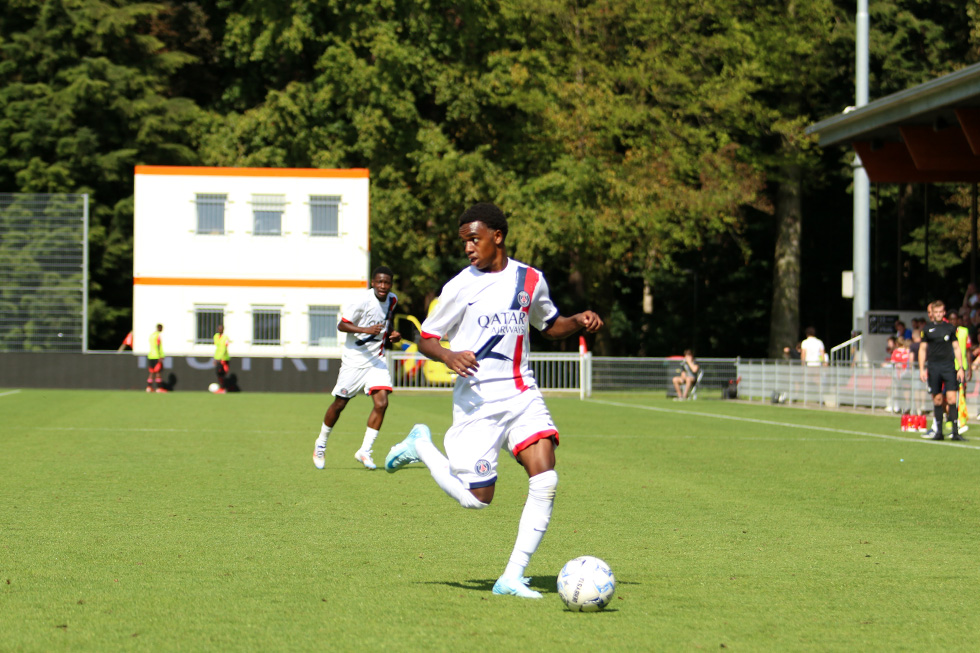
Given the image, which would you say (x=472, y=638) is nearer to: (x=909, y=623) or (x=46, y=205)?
(x=909, y=623)

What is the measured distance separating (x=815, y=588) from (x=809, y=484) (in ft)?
19.6

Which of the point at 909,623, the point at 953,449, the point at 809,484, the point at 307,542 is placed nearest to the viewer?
the point at 909,623

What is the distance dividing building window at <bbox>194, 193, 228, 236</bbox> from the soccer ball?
36.0 m

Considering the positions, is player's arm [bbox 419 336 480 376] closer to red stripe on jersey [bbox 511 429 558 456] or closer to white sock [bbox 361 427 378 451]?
red stripe on jersey [bbox 511 429 558 456]

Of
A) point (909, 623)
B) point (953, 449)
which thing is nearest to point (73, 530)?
point (909, 623)

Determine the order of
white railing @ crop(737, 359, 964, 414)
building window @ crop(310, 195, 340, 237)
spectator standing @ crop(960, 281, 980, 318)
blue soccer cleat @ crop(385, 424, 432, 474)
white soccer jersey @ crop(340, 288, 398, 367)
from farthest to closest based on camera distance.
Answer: building window @ crop(310, 195, 340, 237) < spectator standing @ crop(960, 281, 980, 318) < white railing @ crop(737, 359, 964, 414) < white soccer jersey @ crop(340, 288, 398, 367) < blue soccer cleat @ crop(385, 424, 432, 474)

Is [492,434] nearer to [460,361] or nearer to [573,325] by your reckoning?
[460,361]

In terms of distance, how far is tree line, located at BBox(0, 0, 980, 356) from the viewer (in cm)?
4091

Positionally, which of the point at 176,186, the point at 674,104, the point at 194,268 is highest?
the point at 674,104

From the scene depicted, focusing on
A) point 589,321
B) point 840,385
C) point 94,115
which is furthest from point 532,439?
point 94,115

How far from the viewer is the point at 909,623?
247 inches

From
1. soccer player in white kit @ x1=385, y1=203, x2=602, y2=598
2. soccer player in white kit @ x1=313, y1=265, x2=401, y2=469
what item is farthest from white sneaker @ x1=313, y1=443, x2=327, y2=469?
soccer player in white kit @ x1=385, y1=203, x2=602, y2=598

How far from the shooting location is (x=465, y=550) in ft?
27.5

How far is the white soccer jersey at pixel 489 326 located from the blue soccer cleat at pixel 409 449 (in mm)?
452
